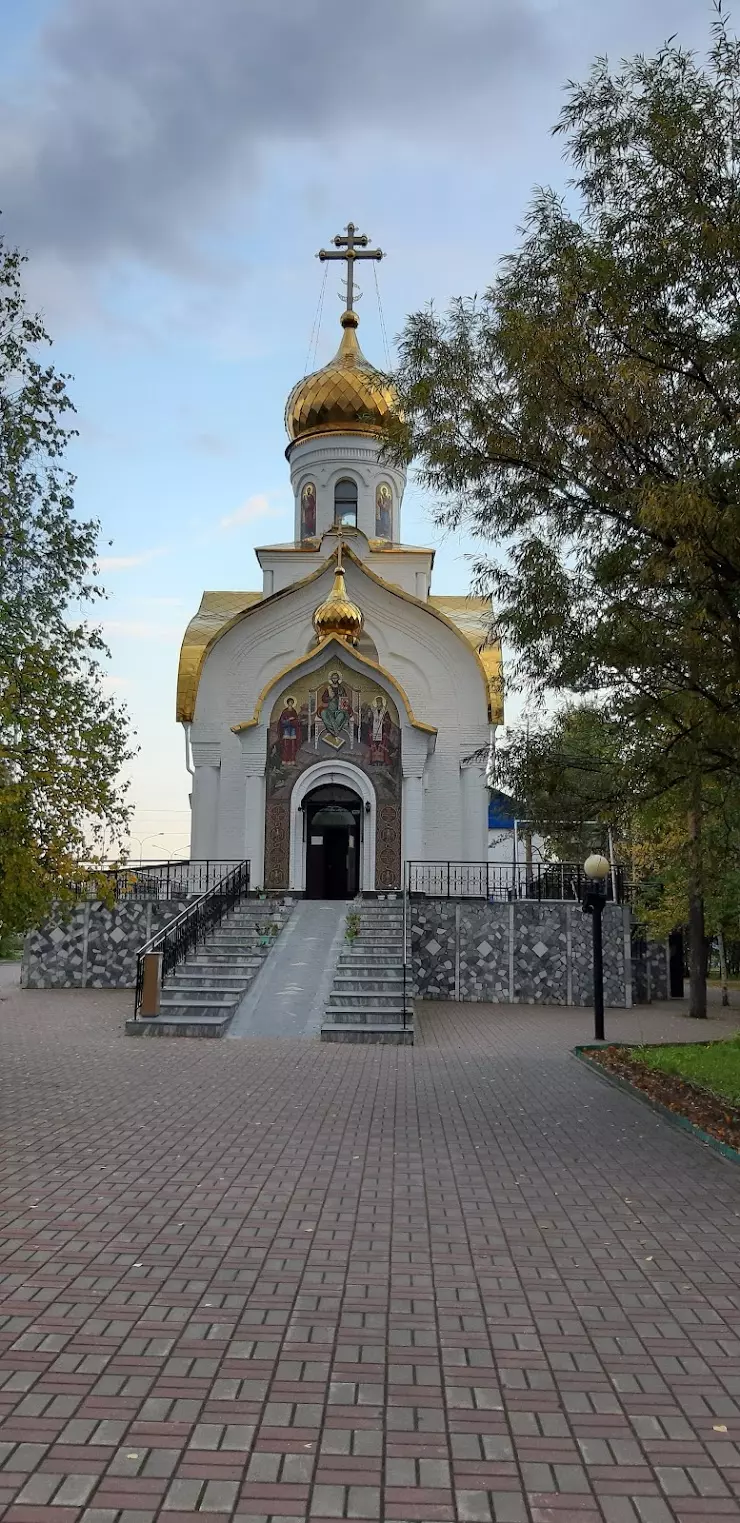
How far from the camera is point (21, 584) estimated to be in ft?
55.6

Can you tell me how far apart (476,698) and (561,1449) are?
2289 centimetres

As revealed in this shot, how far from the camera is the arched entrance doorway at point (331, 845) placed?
24.7 meters

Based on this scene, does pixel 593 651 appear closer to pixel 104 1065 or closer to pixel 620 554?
pixel 620 554

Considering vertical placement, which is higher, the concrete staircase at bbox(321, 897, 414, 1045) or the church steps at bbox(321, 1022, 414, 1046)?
the concrete staircase at bbox(321, 897, 414, 1045)

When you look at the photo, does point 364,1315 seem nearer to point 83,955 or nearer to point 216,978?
point 216,978

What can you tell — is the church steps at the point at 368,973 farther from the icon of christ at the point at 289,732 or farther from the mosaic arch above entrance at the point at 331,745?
the icon of christ at the point at 289,732

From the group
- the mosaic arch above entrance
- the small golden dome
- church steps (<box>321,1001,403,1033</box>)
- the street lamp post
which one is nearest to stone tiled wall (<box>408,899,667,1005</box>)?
the mosaic arch above entrance

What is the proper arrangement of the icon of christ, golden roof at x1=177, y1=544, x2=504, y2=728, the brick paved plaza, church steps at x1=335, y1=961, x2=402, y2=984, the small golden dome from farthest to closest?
golden roof at x1=177, y1=544, x2=504, y2=728, the small golden dome, the icon of christ, church steps at x1=335, y1=961, x2=402, y2=984, the brick paved plaza

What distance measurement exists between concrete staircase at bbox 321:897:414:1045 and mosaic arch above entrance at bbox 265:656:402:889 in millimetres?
3830

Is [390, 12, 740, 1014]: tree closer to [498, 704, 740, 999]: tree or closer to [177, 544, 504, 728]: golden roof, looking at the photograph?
[498, 704, 740, 999]: tree

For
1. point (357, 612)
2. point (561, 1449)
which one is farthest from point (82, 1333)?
point (357, 612)

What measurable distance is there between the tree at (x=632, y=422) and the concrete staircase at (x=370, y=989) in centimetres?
635

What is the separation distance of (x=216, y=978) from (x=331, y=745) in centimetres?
800

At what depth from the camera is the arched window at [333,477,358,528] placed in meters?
30.2
